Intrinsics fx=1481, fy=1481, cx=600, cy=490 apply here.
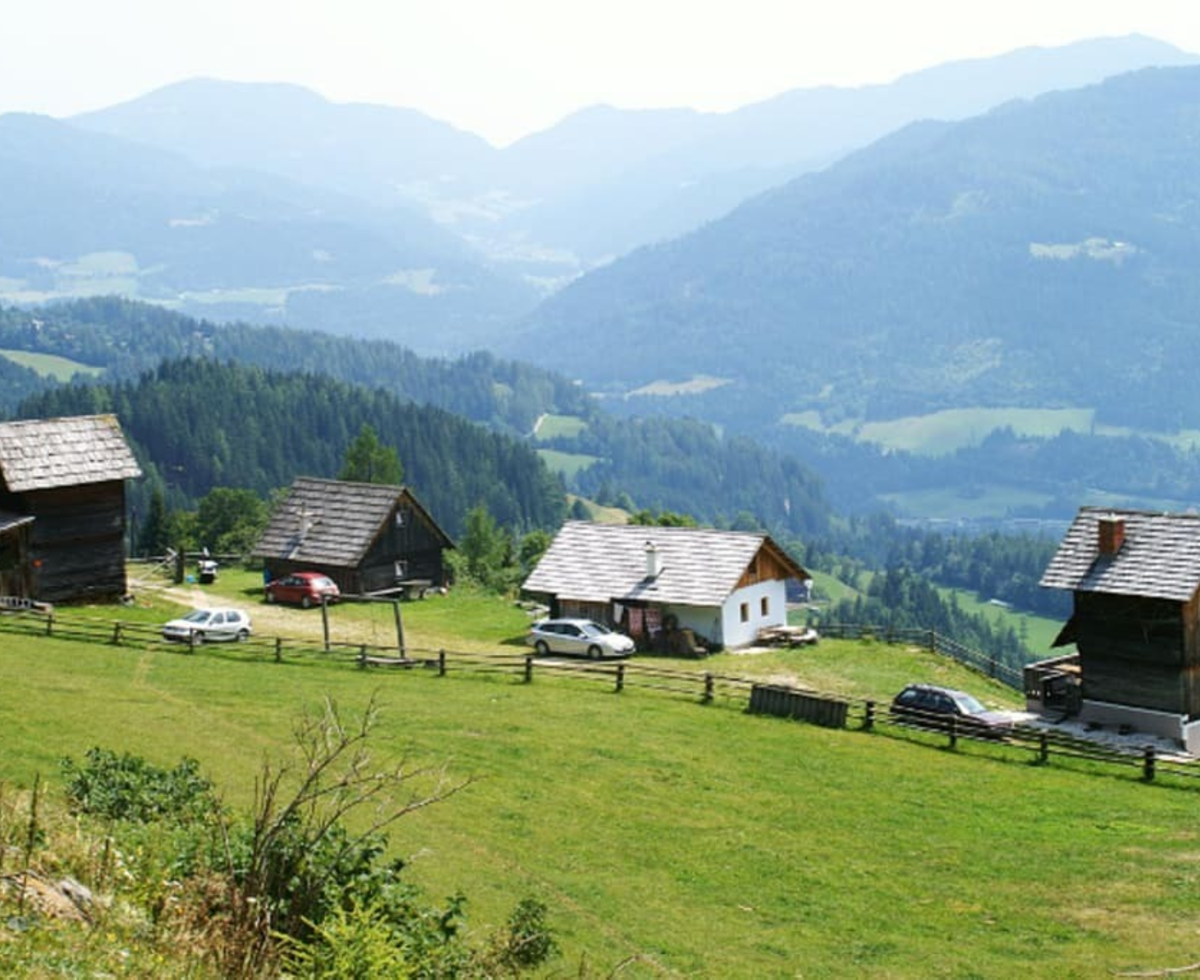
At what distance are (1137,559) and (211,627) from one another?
105 ft

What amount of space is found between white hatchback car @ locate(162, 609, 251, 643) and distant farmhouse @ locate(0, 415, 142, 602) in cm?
847

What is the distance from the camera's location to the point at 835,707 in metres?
43.1

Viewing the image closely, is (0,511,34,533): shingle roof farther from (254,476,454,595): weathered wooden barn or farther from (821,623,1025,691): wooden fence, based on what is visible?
(821,623,1025,691): wooden fence

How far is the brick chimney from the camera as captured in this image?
165 ft

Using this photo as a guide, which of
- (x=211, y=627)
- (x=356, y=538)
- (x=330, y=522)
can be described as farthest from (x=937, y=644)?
(x=211, y=627)

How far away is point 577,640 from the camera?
57781mm

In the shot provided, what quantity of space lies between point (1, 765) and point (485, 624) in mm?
39355

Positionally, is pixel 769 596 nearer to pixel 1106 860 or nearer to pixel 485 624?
pixel 485 624

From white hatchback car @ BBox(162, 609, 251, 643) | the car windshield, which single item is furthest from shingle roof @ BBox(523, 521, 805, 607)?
the car windshield

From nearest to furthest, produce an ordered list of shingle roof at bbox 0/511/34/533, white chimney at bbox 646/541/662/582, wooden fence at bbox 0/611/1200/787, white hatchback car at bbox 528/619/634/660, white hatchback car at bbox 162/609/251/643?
wooden fence at bbox 0/611/1200/787
white hatchback car at bbox 162/609/251/643
shingle roof at bbox 0/511/34/533
white hatchback car at bbox 528/619/634/660
white chimney at bbox 646/541/662/582

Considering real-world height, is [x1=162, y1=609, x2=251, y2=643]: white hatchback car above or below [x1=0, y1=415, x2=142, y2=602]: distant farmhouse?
below

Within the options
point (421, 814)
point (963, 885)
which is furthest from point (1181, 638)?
point (421, 814)

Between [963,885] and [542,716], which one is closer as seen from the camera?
[963,885]

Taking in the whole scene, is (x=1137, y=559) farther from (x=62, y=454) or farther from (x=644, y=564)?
(x=62, y=454)
